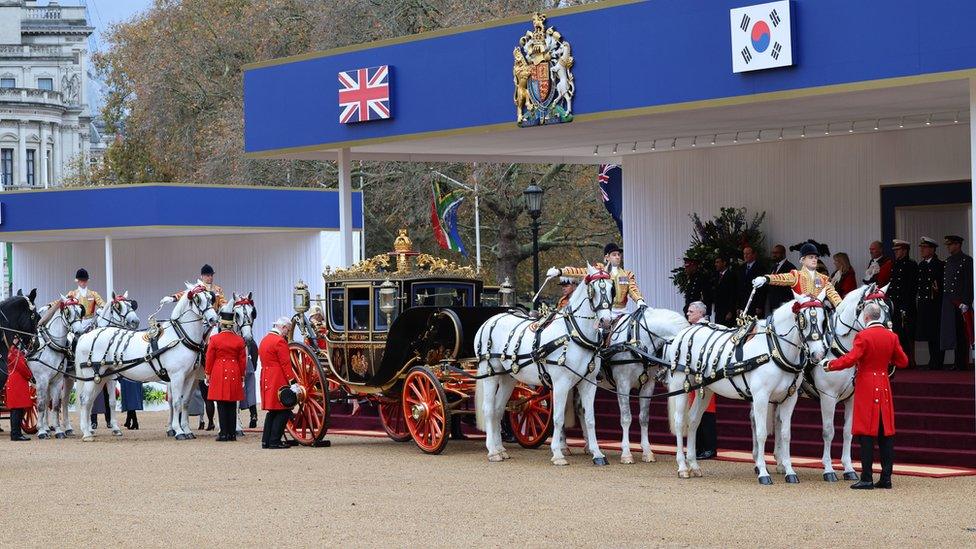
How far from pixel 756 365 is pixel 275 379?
6.22 m

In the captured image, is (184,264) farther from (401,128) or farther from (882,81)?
(882,81)

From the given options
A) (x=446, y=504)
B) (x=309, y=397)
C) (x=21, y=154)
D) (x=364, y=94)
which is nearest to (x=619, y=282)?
(x=446, y=504)

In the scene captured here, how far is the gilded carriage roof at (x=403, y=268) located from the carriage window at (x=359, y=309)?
169mm

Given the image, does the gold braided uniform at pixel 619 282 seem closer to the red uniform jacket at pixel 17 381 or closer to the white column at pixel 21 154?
the red uniform jacket at pixel 17 381

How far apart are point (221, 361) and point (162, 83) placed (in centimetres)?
2425

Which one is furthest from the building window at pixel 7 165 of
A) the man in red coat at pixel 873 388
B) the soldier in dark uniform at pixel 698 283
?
the man in red coat at pixel 873 388

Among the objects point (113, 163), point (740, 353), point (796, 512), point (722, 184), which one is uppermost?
point (113, 163)

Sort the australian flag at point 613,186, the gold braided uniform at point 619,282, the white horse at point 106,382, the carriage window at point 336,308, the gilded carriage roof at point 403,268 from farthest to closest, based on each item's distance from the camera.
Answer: the australian flag at point 613,186
the white horse at point 106,382
the carriage window at point 336,308
the gilded carriage roof at point 403,268
the gold braided uniform at point 619,282

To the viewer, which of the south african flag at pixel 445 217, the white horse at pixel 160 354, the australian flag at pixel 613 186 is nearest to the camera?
the white horse at pixel 160 354

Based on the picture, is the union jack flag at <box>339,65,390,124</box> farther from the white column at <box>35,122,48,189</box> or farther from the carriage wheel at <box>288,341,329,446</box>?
the white column at <box>35,122,48,189</box>

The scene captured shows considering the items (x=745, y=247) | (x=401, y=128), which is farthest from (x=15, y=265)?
(x=745, y=247)

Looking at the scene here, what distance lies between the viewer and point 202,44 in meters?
41.1

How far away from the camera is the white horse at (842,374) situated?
12.9 meters

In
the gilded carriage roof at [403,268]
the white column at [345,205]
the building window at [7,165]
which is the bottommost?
the gilded carriage roof at [403,268]
